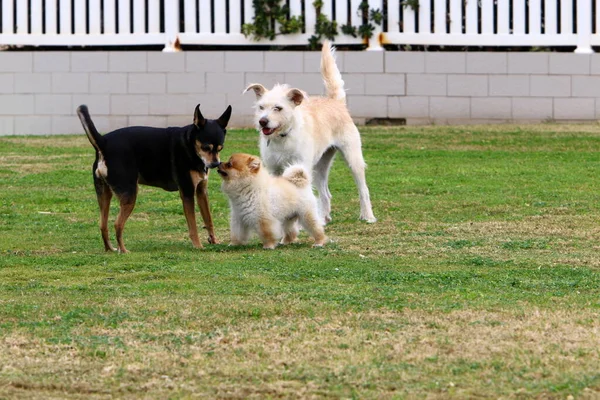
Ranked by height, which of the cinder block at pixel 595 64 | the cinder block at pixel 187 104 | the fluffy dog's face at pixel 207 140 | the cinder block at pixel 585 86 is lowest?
the fluffy dog's face at pixel 207 140

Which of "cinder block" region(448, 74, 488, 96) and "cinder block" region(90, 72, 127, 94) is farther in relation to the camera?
"cinder block" region(90, 72, 127, 94)

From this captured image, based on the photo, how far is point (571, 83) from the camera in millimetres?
19219

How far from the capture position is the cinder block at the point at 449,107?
19.3m

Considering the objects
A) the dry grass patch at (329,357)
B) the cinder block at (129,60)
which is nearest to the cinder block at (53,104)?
the cinder block at (129,60)

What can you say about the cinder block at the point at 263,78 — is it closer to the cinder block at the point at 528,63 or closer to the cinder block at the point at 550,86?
the cinder block at the point at 528,63

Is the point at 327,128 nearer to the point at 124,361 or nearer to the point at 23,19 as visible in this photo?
the point at 124,361

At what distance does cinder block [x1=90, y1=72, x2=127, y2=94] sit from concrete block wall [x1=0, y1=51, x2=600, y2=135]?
0.05 ft

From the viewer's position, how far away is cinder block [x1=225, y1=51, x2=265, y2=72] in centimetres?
1914

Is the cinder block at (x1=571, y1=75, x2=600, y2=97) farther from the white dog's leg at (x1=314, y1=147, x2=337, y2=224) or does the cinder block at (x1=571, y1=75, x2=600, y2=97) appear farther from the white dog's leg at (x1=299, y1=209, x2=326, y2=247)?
the white dog's leg at (x1=299, y1=209, x2=326, y2=247)

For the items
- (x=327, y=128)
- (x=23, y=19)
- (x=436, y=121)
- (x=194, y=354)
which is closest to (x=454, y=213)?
(x=327, y=128)

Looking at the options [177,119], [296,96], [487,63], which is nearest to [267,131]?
[296,96]

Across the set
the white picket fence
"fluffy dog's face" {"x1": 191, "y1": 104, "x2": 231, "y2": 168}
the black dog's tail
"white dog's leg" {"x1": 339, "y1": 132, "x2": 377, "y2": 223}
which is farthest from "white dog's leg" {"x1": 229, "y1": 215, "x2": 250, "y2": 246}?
the white picket fence

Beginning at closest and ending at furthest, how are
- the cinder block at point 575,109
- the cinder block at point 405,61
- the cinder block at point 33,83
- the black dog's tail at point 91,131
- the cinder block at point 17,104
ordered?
the black dog's tail at point 91,131 → the cinder block at point 405,61 → the cinder block at point 575,109 → the cinder block at point 33,83 → the cinder block at point 17,104

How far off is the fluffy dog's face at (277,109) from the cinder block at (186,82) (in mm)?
8343
